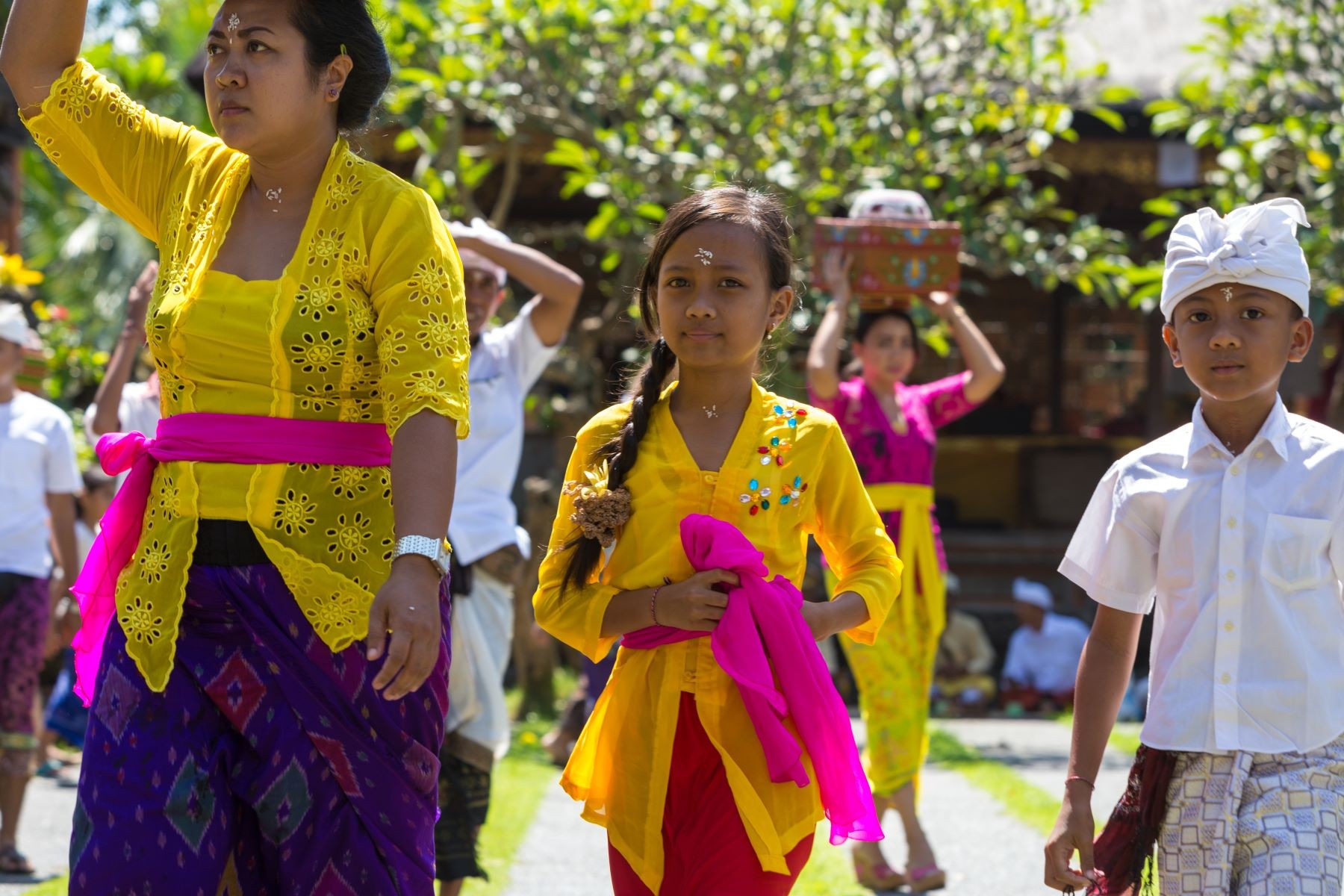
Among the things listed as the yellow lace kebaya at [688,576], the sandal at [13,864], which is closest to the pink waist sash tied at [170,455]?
the yellow lace kebaya at [688,576]

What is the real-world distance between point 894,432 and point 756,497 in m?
2.85

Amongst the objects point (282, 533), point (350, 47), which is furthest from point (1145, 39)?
point (282, 533)

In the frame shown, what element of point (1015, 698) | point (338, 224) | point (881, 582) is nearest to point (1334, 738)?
point (881, 582)

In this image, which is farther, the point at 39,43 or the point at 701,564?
the point at 701,564

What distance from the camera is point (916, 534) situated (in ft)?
19.6

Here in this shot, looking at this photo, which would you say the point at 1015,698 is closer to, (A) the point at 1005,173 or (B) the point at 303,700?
(A) the point at 1005,173

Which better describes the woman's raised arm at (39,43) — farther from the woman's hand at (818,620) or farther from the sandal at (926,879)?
the sandal at (926,879)

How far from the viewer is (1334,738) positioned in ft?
10.0

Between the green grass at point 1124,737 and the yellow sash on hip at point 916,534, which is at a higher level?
the yellow sash on hip at point 916,534

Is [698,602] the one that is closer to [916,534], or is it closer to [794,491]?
[794,491]

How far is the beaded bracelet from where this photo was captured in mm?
3121

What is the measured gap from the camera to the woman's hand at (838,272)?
5973mm

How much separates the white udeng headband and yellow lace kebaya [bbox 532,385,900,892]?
2.35 feet

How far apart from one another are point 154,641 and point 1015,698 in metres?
9.31
